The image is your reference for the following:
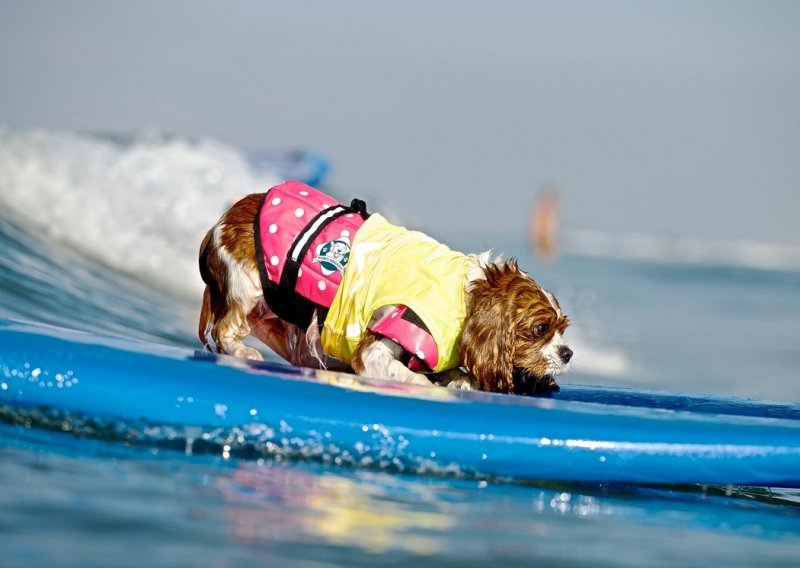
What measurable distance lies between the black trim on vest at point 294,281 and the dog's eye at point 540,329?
0.92 metres

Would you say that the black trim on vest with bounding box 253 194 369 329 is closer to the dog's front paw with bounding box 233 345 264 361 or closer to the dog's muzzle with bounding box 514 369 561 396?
the dog's front paw with bounding box 233 345 264 361

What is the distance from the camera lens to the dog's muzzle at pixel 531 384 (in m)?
5.11

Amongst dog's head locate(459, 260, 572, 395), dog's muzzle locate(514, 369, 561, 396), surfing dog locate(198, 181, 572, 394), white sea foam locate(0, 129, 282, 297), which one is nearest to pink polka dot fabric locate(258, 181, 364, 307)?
surfing dog locate(198, 181, 572, 394)

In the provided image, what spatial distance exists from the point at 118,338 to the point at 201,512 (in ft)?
5.29

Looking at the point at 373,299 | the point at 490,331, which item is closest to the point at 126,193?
the point at 373,299

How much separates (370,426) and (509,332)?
77cm

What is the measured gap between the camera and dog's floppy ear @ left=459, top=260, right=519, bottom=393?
193 inches

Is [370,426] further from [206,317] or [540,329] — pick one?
[206,317]

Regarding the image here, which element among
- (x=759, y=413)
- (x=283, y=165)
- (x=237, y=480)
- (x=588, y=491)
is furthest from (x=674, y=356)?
(x=237, y=480)

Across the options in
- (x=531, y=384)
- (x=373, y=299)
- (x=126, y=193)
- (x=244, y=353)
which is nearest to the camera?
(x=373, y=299)

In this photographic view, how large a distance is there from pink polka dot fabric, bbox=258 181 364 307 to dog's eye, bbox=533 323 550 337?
867 millimetres

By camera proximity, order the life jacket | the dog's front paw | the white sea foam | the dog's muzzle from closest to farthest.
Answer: the life jacket → the dog's muzzle → the dog's front paw → the white sea foam

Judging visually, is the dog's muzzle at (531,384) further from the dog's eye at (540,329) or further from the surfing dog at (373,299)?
the dog's eye at (540,329)

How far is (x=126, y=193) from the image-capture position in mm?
12961
